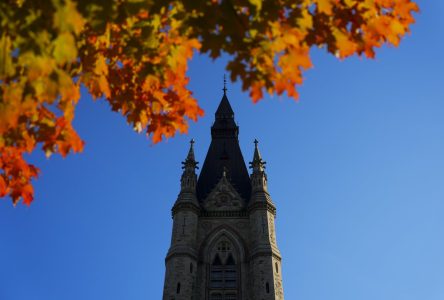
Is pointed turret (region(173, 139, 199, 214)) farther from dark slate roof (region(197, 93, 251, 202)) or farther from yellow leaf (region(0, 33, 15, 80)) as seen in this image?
yellow leaf (region(0, 33, 15, 80))

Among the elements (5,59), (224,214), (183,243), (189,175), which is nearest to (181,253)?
(183,243)

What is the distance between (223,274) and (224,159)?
1263 cm

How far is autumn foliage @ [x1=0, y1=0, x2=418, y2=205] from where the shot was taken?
12.5 ft

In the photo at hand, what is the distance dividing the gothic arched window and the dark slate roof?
192 inches

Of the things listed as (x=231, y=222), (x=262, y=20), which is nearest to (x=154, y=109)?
(x=262, y=20)

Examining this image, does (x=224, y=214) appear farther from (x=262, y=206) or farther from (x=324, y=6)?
(x=324, y=6)

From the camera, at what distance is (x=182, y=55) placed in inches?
196

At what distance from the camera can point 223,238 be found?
32.1 metres

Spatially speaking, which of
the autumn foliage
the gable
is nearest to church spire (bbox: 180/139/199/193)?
the gable

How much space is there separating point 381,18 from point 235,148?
3758 cm

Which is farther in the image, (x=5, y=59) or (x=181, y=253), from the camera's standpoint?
(x=181, y=253)

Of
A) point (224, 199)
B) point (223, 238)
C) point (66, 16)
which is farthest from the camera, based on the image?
point (224, 199)

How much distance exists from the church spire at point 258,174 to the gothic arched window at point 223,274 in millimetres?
5187

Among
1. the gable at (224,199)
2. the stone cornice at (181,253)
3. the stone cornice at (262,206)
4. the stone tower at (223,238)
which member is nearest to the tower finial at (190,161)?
the stone tower at (223,238)
